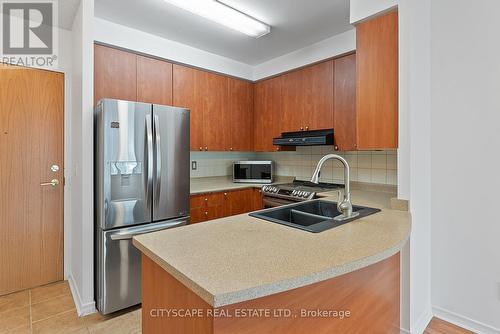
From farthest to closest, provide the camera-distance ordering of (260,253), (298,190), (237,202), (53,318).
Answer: (237,202)
(298,190)
(53,318)
(260,253)

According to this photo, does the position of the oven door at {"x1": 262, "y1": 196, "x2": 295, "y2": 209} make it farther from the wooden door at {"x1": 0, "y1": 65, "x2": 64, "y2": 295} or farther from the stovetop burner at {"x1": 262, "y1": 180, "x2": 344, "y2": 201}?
the wooden door at {"x1": 0, "y1": 65, "x2": 64, "y2": 295}

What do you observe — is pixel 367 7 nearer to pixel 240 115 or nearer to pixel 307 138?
pixel 307 138

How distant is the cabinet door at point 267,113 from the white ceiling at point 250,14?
0.49 meters

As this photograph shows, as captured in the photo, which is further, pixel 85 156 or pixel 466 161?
pixel 85 156

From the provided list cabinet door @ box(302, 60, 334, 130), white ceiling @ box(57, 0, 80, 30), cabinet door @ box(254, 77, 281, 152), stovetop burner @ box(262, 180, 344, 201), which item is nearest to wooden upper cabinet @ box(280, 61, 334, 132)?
cabinet door @ box(302, 60, 334, 130)

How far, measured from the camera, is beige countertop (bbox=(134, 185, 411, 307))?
74 centimetres

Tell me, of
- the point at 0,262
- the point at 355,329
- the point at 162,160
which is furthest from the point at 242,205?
the point at 0,262

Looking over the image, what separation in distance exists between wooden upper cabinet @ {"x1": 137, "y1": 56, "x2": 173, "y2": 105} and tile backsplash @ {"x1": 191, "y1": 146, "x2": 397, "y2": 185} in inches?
37.4

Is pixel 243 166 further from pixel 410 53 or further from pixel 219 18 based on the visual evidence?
pixel 410 53

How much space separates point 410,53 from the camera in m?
1.70

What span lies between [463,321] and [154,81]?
11.2 ft

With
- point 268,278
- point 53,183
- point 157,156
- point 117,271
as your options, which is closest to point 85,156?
point 157,156

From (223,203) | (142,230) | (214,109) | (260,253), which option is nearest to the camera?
(260,253)

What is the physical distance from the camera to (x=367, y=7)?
189 centimetres
